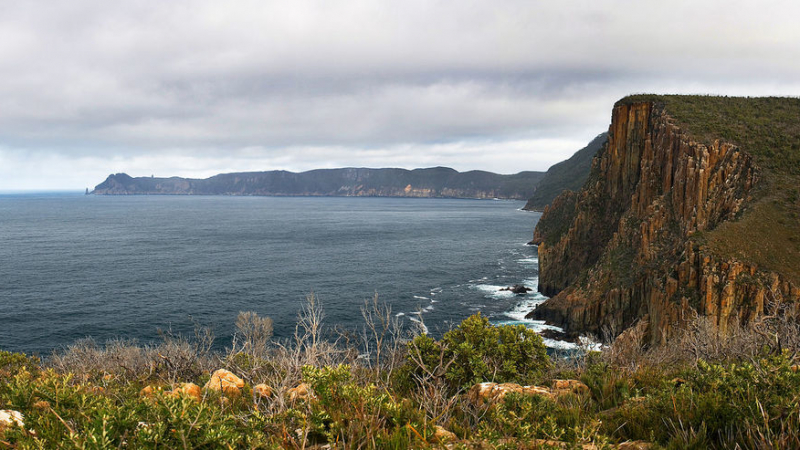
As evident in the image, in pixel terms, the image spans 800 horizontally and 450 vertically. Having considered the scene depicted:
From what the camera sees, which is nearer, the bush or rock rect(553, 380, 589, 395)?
rock rect(553, 380, 589, 395)

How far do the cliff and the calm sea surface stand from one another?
30.8ft

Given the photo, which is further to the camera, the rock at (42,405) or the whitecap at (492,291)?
the whitecap at (492,291)

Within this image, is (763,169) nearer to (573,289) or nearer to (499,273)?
(573,289)

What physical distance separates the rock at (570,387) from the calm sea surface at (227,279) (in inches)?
1248

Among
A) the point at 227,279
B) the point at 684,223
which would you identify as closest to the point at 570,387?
the point at 684,223

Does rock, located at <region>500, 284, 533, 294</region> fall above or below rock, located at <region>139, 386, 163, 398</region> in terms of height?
below

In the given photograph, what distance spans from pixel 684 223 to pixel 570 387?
4361cm

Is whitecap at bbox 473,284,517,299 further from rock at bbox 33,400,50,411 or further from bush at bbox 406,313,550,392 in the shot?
rock at bbox 33,400,50,411

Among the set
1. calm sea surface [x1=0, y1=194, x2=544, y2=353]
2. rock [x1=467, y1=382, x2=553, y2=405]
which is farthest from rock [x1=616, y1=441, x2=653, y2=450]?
calm sea surface [x1=0, y1=194, x2=544, y2=353]

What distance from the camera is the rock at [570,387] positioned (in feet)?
37.6

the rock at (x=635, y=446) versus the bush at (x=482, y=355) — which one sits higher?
the rock at (x=635, y=446)

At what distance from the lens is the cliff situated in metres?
37.4

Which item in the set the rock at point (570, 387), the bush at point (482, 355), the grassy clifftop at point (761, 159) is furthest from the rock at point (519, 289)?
the rock at point (570, 387)

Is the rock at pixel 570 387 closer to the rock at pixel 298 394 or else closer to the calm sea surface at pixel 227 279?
the rock at pixel 298 394
